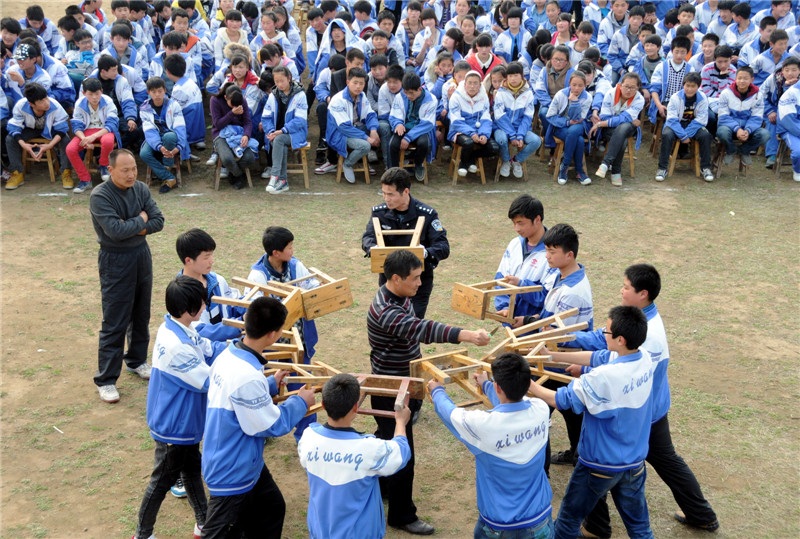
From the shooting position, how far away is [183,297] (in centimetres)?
475

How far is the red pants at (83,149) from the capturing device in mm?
10828

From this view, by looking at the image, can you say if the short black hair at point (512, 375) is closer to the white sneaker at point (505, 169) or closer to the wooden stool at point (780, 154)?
the white sneaker at point (505, 169)

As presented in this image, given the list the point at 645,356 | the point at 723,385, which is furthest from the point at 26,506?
the point at 723,385

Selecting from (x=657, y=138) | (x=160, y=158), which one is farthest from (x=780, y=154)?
(x=160, y=158)

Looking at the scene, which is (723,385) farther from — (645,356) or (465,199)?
(465,199)

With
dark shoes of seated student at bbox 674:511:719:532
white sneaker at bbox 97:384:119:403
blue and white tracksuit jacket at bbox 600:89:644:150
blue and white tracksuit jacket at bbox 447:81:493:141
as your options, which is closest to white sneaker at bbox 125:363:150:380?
white sneaker at bbox 97:384:119:403

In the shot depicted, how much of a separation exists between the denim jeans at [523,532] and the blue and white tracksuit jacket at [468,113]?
327 inches

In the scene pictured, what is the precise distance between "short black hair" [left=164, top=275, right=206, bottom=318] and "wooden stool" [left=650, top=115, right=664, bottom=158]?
10.2 metres

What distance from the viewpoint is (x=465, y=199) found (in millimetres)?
11320

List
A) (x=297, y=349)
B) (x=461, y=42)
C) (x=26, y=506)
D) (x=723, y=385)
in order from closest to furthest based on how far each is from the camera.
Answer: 1. (x=297, y=349)
2. (x=26, y=506)
3. (x=723, y=385)
4. (x=461, y=42)

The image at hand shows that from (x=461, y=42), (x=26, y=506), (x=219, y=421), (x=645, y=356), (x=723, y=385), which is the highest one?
(x=461, y=42)

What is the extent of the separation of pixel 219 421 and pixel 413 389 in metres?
1.17

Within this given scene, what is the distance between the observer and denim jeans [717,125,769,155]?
40.0 feet

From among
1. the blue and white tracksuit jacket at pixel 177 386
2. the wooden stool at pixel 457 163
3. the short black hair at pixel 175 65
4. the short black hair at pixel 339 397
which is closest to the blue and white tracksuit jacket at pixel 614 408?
the short black hair at pixel 339 397
